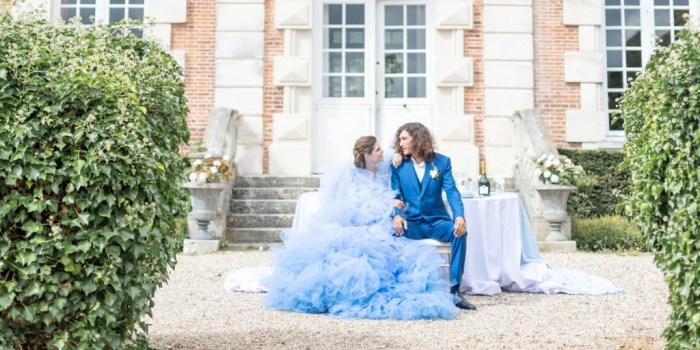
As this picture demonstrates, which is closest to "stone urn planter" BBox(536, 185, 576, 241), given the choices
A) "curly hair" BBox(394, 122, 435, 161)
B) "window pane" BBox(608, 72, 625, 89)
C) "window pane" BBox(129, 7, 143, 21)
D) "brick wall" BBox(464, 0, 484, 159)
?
"brick wall" BBox(464, 0, 484, 159)

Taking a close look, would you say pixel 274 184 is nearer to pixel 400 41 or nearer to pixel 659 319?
pixel 400 41

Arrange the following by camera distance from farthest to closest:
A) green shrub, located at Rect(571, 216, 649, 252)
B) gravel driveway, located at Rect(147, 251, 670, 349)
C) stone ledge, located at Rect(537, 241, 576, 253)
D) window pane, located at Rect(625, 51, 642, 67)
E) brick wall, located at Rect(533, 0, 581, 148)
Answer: window pane, located at Rect(625, 51, 642, 67) → brick wall, located at Rect(533, 0, 581, 148) → green shrub, located at Rect(571, 216, 649, 252) → stone ledge, located at Rect(537, 241, 576, 253) → gravel driveway, located at Rect(147, 251, 670, 349)

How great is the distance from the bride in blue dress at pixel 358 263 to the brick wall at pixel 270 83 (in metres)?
4.99

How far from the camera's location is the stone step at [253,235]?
29.1ft

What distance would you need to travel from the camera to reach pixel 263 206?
30.4ft

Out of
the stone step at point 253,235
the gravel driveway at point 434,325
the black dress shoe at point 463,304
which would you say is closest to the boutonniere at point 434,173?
the black dress shoe at point 463,304

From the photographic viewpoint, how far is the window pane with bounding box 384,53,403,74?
10.8 meters

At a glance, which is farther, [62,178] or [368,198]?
[368,198]

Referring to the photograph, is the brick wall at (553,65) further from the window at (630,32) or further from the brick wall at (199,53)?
the brick wall at (199,53)

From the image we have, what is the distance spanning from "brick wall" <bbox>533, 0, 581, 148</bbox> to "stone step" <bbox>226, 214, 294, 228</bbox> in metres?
4.44

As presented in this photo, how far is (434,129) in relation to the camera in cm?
1048

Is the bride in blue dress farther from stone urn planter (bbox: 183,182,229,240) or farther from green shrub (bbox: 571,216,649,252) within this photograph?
green shrub (bbox: 571,216,649,252)

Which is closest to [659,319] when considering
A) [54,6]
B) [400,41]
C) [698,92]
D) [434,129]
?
[698,92]

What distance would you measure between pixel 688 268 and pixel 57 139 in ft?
9.26
